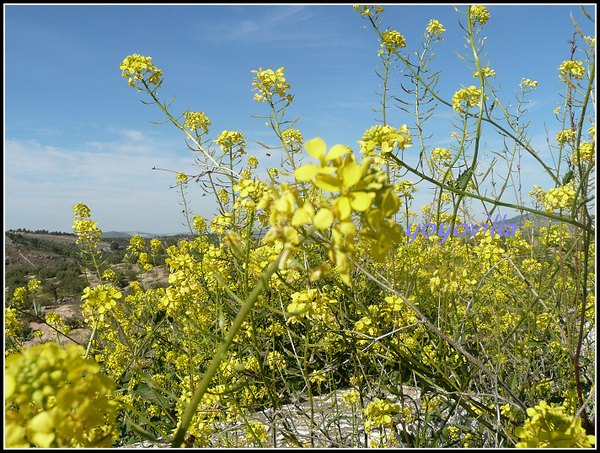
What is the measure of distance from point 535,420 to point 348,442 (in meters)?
1.64

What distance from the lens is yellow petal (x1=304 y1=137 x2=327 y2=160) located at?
704mm

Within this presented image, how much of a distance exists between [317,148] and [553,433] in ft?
3.26

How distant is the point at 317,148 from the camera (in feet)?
2.34

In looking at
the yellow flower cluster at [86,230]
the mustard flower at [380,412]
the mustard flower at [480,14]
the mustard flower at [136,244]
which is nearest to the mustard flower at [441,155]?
the mustard flower at [480,14]

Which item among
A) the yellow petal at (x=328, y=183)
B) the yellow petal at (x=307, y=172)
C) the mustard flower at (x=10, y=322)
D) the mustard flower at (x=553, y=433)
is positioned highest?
the yellow petal at (x=307, y=172)

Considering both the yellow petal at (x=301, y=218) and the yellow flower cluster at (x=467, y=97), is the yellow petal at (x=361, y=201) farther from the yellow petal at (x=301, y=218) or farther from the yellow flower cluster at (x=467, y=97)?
the yellow flower cluster at (x=467, y=97)

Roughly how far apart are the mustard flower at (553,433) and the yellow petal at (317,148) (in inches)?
37.5

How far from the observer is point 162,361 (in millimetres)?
4441

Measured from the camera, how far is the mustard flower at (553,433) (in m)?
0.98

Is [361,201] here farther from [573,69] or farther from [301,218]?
[573,69]

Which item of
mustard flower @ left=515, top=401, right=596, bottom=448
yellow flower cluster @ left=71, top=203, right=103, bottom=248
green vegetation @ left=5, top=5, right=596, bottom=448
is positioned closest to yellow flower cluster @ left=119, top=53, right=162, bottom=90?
green vegetation @ left=5, top=5, right=596, bottom=448

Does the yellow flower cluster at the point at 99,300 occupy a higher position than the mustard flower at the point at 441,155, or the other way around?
the mustard flower at the point at 441,155

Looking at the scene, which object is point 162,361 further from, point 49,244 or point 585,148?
point 49,244

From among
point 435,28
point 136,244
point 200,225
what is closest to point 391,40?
point 435,28
